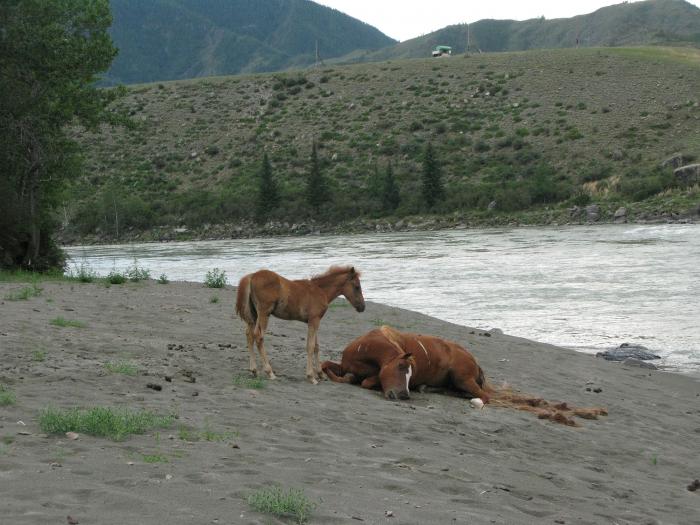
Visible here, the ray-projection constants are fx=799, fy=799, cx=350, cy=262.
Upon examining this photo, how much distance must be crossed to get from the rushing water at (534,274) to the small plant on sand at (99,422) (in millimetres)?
10122

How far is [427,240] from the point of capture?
158 feet

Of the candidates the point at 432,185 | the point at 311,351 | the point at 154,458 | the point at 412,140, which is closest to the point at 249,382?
the point at 311,351

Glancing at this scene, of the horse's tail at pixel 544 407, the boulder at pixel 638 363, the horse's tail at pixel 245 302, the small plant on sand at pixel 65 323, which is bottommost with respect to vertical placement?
the boulder at pixel 638 363

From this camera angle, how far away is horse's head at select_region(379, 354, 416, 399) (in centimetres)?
893

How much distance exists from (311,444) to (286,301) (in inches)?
113

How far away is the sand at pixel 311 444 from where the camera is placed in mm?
4922

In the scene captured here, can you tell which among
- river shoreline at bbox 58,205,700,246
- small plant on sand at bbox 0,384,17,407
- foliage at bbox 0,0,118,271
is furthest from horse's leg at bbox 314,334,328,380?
river shoreline at bbox 58,205,700,246

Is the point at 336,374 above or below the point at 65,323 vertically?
below

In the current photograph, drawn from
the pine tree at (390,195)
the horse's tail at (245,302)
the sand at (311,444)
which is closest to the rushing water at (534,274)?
the sand at (311,444)

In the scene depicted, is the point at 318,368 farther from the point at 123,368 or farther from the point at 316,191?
the point at 316,191

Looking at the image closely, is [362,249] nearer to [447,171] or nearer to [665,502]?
[447,171]

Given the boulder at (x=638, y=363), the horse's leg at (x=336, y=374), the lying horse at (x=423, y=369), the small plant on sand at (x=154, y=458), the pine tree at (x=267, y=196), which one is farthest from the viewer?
the pine tree at (x=267, y=196)

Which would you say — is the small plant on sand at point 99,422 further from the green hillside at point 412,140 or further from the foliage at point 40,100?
the green hillside at point 412,140

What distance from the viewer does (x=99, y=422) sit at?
6.17m
